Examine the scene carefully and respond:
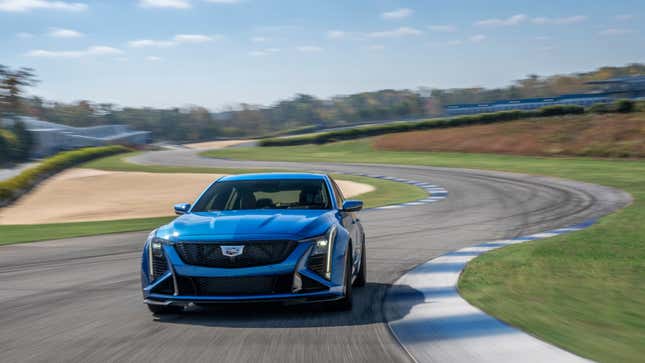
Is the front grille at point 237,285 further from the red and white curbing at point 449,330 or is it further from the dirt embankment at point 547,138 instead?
the dirt embankment at point 547,138

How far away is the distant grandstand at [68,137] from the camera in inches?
2857

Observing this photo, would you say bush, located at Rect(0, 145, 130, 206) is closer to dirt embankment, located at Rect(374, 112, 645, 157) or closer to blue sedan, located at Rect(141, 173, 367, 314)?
blue sedan, located at Rect(141, 173, 367, 314)

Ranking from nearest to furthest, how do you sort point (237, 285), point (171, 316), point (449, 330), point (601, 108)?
1. point (449, 330)
2. point (237, 285)
3. point (171, 316)
4. point (601, 108)

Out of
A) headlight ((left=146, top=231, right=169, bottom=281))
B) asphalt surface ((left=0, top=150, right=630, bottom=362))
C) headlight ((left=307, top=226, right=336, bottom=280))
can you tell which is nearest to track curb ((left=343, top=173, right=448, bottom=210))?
asphalt surface ((left=0, top=150, right=630, bottom=362))

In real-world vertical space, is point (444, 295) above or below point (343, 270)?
below

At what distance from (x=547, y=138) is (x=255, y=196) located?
41362 millimetres

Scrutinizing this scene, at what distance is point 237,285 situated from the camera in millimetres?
5938

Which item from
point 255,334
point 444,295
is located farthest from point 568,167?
Result: point 255,334

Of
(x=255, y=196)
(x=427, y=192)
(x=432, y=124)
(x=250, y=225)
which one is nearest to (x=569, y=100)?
(x=432, y=124)

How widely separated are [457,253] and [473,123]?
53442 mm

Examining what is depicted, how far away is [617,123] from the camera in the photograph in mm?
45531

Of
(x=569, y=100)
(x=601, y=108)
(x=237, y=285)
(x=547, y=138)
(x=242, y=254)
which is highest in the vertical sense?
(x=242, y=254)

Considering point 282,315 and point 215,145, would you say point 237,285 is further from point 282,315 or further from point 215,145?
point 215,145

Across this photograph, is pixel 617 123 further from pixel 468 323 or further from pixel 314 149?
pixel 468 323
